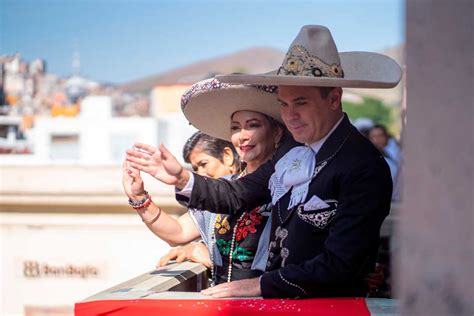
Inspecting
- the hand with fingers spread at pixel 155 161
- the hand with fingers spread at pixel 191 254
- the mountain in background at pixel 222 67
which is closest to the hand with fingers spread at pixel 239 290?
the hand with fingers spread at pixel 155 161

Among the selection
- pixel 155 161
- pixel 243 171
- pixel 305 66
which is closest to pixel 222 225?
pixel 243 171

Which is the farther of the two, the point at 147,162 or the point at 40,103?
the point at 40,103

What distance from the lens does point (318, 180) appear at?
112 inches

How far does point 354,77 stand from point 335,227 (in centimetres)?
58

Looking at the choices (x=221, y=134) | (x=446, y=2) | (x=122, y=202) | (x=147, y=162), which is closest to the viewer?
(x=446, y=2)

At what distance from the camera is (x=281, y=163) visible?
3.11 meters

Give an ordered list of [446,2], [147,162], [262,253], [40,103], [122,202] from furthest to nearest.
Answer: [40,103] → [122,202] → [262,253] → [147,162] → [446,2]

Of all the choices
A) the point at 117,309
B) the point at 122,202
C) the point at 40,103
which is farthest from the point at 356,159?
the point at 40,103

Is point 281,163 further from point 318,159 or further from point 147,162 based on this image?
point 147,162

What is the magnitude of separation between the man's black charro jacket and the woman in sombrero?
45cm

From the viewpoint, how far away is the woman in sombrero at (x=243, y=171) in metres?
3.44

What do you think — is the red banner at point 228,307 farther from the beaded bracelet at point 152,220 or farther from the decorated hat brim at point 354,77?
the beaded bracelet at point 152,220

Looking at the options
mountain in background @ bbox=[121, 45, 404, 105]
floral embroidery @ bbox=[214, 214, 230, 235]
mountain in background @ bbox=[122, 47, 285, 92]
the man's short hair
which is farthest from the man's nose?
mountain in background @ bbox=[122, 47, 285, 92]

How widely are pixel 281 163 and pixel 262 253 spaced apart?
45 centimetres
